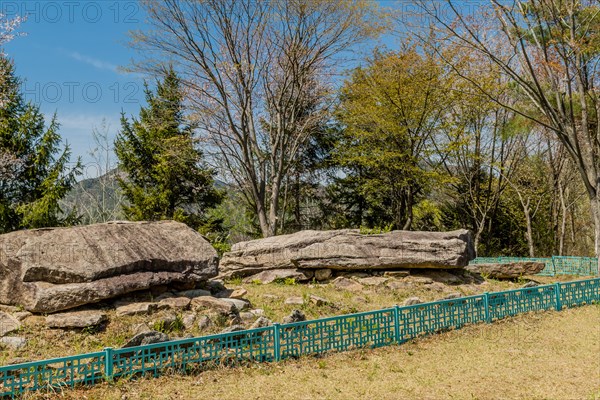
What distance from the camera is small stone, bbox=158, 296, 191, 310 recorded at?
984cm

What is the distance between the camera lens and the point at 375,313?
859 cm

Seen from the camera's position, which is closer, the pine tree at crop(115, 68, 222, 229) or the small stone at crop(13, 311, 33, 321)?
the small stone at crop(13, 311, 33, 321)

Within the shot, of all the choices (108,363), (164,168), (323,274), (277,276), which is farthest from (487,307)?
(164,168)

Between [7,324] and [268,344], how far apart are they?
4.90 meters

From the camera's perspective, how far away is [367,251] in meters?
14.6

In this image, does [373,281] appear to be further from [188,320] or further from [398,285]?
[188,320]

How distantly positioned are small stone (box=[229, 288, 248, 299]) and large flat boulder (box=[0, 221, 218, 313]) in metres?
0.78

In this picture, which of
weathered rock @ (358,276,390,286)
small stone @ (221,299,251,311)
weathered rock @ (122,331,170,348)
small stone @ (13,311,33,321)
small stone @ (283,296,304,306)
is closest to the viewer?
weathered rock @ (122,331,170,348)

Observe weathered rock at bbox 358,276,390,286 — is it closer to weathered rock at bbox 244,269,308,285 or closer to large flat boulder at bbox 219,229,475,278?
large flat boulder at bbox 219,229,475,278

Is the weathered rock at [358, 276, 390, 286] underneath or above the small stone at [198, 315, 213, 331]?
above

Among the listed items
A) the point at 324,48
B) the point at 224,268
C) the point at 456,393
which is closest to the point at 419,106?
the point at 324,48

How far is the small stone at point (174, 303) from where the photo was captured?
9.84m

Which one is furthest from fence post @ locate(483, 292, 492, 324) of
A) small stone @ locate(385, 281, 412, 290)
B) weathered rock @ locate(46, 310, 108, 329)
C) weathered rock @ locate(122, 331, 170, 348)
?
weathered rock @ locate(46, 310, 108, 329)

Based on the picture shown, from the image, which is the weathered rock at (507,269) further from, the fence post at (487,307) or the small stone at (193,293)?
the small stone at (193,293)
